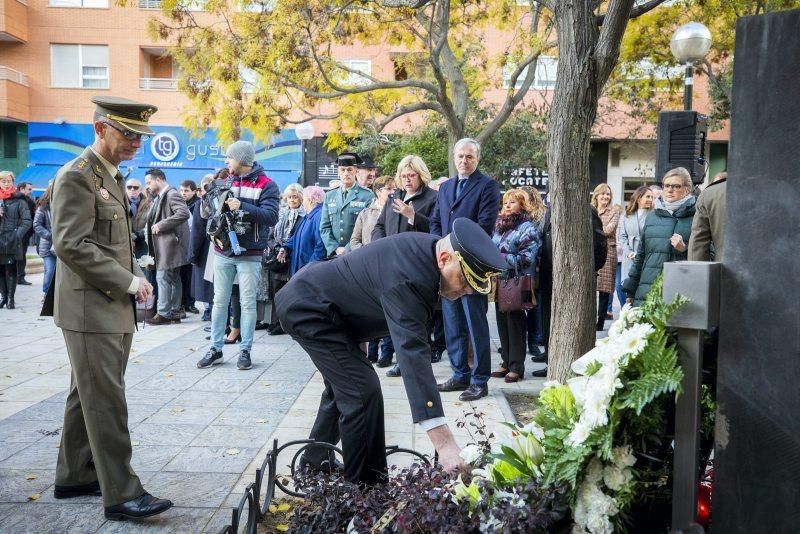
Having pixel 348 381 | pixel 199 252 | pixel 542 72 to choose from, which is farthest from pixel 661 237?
pixel 542 72

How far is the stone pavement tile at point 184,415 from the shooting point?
586cm

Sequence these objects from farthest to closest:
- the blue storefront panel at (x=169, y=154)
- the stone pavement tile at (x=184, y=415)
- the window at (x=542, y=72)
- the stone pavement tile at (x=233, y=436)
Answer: the blue storefront panel at (x=169, y=154), the window at (x=542, y=72), the stone pavement tile at (x=184, y=415), the stone pavement tile at (x=233, y=436)

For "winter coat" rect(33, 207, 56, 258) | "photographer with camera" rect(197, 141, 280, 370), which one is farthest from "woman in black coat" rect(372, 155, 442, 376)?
"winter coat" rect(33, 207, 56, 258)

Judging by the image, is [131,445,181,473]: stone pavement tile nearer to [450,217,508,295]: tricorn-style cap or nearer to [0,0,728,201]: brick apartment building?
[450,217,508,295]: tricorn-style cap

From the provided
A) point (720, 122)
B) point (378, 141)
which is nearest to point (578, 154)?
point (378, 141)

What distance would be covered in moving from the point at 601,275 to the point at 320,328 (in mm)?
7665

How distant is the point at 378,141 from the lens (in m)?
24.0

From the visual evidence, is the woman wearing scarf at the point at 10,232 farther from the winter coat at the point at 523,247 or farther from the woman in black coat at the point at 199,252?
the winter coat at the point at 523,247

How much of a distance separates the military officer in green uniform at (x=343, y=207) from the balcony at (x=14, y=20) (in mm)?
25705

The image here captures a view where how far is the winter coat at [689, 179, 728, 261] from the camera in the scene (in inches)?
233

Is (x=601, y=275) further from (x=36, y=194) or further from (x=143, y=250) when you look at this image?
(x=36, y=194)

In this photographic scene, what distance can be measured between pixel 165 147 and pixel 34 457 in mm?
27430

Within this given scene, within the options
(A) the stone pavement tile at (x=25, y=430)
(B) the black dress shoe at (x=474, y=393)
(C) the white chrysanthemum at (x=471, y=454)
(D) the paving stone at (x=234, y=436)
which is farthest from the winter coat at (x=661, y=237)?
(A) the stone pavement tile at (x=25, y=430)

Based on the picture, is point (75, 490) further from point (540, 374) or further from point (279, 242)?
point (279, 242)
